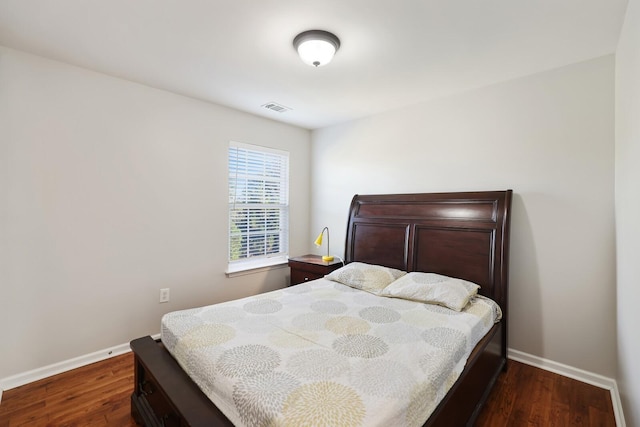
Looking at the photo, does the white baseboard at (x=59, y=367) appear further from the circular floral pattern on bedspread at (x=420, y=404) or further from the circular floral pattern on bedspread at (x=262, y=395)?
the circular floral pattern on bedspread at (x=420, y=404)

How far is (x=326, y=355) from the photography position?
4.65 feet

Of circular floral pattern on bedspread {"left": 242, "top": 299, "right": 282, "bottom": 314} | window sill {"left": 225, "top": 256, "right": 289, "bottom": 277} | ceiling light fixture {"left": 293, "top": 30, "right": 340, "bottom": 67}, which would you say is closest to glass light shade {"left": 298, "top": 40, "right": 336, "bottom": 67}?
ceiling light fixture {"left": 293, "top": 30, "right": 340, "bottom": 67}

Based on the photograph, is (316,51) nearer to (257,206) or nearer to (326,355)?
(326,355)

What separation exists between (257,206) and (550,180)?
2.81m

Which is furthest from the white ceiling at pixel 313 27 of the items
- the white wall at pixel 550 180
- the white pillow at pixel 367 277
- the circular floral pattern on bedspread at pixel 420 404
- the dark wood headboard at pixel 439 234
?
the circular floral pattern on bedspread at pixel 420 404

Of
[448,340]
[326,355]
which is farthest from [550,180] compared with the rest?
[326,355]

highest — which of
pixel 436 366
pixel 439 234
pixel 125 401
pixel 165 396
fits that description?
pixel 439 234

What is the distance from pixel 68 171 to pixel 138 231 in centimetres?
67

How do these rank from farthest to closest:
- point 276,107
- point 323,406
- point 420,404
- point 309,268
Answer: point 309,268 < point 276,107 < point 420,404 < point 323,406

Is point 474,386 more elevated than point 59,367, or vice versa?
point 474,386

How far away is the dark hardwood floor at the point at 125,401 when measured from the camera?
1.75 metres

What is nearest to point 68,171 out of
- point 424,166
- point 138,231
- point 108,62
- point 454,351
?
point 138,231

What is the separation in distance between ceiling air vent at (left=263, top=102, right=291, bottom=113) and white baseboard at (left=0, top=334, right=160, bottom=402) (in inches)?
A: 102

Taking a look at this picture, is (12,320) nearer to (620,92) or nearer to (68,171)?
(68,171)
